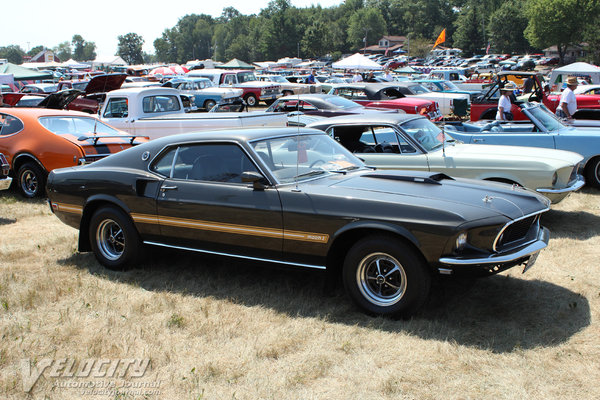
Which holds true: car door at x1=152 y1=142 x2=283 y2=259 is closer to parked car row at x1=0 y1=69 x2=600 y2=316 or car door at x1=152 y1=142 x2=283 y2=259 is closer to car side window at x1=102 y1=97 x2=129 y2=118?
parked car row at x1=0 y1=69 x2=600 y2=316

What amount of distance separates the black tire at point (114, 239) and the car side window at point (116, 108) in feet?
24.1

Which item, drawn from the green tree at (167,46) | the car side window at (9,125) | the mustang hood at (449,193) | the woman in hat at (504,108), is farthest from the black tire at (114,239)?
the green tree at (167,46)

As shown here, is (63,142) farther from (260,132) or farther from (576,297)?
(576,297)

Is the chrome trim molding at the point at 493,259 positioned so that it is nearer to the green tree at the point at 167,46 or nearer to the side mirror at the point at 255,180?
the side mirror at the point at 255,180

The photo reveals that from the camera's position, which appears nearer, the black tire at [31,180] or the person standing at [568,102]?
the black tire at [31,180]

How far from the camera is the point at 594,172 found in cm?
920

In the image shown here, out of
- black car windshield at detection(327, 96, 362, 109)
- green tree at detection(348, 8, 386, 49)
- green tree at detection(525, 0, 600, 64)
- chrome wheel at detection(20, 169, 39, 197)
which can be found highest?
green tree at detection(348, 8, 386, 49)

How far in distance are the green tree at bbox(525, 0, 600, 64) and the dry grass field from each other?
78.2m

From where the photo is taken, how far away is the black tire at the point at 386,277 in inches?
163

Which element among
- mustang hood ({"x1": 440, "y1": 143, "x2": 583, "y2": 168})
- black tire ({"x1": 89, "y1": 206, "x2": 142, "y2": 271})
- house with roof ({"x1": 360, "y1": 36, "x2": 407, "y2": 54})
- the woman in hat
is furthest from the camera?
house with roof ({"x1": 360, "y1": 36, "x2": 407, "y2": 54})

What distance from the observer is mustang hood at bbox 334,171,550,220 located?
425cm

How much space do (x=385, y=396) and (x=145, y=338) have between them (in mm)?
1874

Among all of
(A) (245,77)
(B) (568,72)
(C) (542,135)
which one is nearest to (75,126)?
(C) (542,135)

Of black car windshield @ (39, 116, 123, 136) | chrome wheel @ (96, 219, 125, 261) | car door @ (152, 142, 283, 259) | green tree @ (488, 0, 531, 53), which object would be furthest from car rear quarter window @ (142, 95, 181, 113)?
green tree @ (488, 0, 531, 53)
